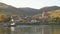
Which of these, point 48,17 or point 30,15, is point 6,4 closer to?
point 30,15

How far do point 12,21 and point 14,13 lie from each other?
0.61m

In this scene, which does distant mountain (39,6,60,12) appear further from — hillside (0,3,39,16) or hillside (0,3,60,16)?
hillside (0,3,39,16)

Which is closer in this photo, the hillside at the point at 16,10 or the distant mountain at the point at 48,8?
the hillside at the point at 16,10

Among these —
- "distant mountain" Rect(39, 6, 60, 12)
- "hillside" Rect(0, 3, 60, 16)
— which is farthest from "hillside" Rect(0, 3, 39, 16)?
"distant mountain" Rect(39, 6, 60, 12)

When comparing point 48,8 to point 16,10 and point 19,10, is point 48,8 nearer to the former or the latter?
point 19,10

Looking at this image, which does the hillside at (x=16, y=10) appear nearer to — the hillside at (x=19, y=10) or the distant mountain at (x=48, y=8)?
the hillside at (x=19, y=10)

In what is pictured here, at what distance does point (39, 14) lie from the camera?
11523 mm

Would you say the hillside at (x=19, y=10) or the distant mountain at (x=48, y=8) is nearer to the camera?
the hillside at (x=19, y=10)

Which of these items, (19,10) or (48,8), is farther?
(48,8)

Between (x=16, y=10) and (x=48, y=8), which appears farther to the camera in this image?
(x=48, y=8)

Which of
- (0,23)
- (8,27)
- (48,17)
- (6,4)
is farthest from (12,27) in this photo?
(48,17)

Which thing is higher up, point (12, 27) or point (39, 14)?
point (39, 14)

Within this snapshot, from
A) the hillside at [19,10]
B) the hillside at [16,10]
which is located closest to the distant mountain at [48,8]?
the hillside at [19,10]

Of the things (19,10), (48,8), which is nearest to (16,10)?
(19,10)
